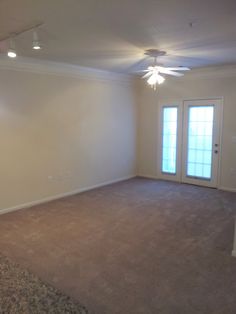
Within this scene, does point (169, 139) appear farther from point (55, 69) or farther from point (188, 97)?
point (55, 69)

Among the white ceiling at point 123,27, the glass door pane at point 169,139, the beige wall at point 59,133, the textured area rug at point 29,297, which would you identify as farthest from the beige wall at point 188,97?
the textured area rug at point 29,297

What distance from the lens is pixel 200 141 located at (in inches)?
248

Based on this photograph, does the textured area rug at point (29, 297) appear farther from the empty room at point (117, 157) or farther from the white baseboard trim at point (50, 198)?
the white baseboard trim at point (50, 198)

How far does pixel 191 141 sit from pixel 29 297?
495 centimetres

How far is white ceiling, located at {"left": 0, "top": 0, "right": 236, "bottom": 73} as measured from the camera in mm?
2449

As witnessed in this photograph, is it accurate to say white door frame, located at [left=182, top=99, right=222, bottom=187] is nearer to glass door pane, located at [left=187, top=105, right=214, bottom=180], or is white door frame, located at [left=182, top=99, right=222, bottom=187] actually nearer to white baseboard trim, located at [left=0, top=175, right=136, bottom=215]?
glass door pane, located at [left=187, top=105, right=214, bottom=180]

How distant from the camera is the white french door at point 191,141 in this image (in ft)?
20.0

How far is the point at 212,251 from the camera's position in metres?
3.36

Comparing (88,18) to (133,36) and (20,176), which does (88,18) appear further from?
(20,176)

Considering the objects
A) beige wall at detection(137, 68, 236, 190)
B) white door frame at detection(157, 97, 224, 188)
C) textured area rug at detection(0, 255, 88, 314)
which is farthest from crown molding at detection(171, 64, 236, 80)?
textured area rug at detection(0, 255, 88, 314)

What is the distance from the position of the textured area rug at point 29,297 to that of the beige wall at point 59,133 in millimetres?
2102

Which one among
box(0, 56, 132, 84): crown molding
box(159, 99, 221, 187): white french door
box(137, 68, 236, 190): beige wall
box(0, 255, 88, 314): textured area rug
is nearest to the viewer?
box(0, 255, 88, 314): textured area rug

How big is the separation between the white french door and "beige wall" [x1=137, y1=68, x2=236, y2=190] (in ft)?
0.51

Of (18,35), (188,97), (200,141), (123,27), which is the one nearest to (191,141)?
(200,141)
